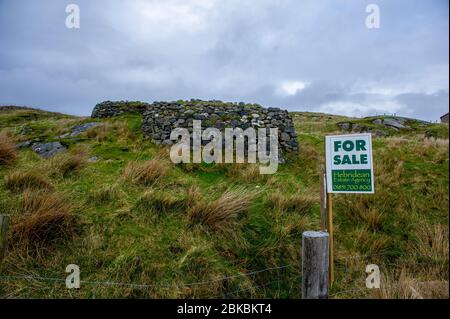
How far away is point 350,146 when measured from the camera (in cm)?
371

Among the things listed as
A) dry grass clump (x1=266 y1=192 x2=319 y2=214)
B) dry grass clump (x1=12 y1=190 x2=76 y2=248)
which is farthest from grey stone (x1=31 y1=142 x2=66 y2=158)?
dry grass clump (x1=266 y1=192 x2=319 y2=214)

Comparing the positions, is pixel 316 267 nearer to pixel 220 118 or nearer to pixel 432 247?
pixel 432 247

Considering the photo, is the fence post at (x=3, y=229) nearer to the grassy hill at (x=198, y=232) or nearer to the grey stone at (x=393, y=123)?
the grassy hill at (x=198, y=232)

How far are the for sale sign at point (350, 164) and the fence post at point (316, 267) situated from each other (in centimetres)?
83

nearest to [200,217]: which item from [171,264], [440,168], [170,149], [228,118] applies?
[171,264]

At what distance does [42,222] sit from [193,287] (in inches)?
91.9

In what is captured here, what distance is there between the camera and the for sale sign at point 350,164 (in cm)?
359

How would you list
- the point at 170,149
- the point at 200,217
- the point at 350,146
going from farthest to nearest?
the point at 170,149, the point at 200,217, the point at 350,146

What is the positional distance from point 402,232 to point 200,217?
11.6 ft

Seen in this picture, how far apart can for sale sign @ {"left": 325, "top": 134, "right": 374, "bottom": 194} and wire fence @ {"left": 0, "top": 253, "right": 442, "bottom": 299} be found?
128 centimetres

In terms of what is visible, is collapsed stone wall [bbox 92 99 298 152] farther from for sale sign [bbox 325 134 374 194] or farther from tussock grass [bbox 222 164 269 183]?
for sale sign [bbox 325 134 374 194]
